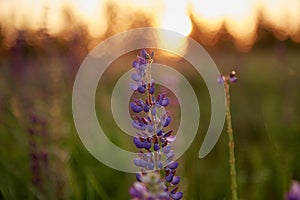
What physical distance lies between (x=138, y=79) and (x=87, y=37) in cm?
327

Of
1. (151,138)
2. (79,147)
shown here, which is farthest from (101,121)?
(151,138)

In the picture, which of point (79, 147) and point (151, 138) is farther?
point (79, 147)

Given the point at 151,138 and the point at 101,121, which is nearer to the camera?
the point at 151,138

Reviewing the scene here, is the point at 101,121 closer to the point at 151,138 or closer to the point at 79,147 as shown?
the point at 79,147

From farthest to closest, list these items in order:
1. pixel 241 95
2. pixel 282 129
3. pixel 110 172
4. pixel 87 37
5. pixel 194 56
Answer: pixel 194 56
pixel 241 95
pixel 87 37
pixel 282 129
pixel 110 172

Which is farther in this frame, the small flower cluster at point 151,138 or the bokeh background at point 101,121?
the bokeh background at point 101,121

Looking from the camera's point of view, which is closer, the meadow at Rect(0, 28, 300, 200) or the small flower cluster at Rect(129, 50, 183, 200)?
the small flower cluster at Rect(129, 50, 183, 200)

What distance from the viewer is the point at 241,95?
606cm

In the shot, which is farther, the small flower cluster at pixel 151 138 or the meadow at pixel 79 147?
the meadow at pixel 79 147

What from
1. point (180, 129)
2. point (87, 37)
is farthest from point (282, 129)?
point (87, 37)

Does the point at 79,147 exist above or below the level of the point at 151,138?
above

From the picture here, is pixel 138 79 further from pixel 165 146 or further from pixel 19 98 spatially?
pixel 19 98

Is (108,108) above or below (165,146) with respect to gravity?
above

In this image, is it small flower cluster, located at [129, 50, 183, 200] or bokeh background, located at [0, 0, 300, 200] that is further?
bokeh background, located at [0, 0, 300, 200]
